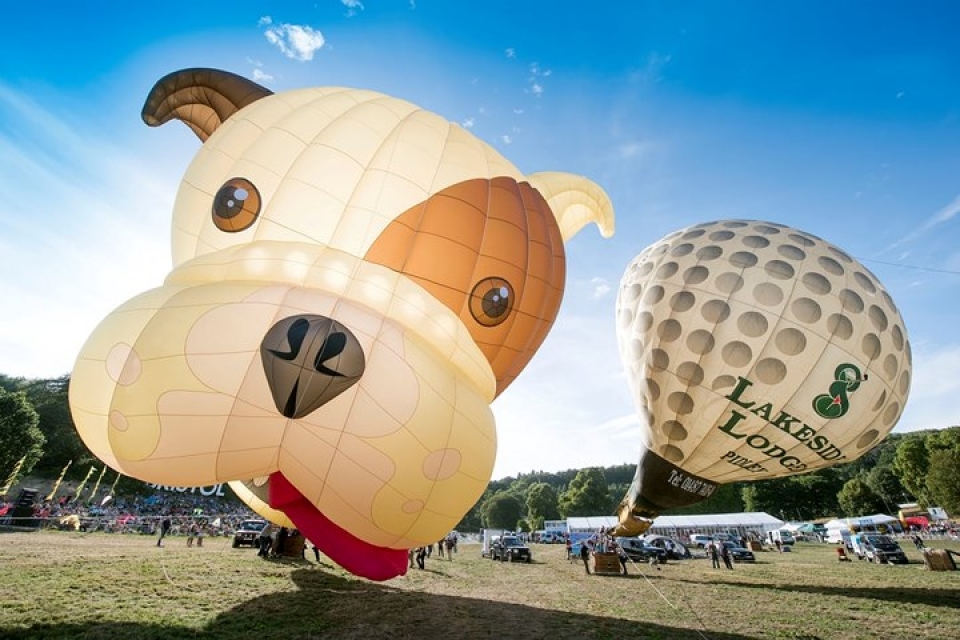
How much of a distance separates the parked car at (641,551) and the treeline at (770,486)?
27.7 meters

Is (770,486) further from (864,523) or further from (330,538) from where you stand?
(330,538)

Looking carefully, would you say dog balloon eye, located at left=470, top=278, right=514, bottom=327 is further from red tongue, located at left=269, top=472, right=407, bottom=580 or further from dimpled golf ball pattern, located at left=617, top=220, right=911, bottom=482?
dimpled golf ball pattern, located at left=617, top=220, right=911, bottom=482

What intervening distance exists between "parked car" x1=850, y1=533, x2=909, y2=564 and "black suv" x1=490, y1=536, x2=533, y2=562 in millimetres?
14228

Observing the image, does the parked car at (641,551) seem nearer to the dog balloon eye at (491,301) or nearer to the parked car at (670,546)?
the parked car at (670,546)

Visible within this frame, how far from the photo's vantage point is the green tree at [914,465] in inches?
1816

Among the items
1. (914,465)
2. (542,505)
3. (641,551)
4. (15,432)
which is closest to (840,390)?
(641,551)

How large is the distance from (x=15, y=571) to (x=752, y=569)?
2176 cm

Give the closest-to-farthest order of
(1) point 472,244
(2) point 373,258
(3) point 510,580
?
(2) point 373,258, (1) point 472,244, (3) point 510,580

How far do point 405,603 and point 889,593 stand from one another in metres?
11.3

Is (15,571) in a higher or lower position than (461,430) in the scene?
lower

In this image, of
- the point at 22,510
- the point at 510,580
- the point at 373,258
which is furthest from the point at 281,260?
the point at 22,510

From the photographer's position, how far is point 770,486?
64.4m

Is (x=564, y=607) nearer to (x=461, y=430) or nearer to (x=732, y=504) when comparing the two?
(x=461, y=430)

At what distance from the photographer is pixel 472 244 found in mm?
5613
